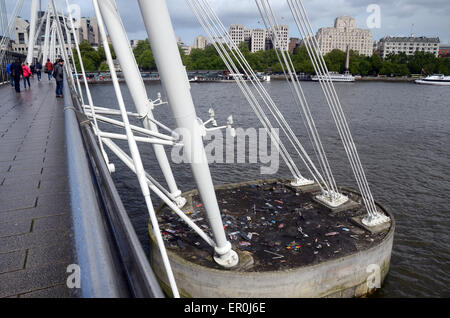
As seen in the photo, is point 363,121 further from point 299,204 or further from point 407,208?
point 299,204

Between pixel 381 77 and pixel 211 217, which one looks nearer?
pixel 211 217

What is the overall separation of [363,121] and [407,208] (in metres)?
23.2

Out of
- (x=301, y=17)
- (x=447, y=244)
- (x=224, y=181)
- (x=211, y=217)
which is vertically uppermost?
(x=301, y=17)

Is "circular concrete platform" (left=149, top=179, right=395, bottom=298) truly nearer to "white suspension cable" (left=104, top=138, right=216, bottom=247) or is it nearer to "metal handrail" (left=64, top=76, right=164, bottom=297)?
"white suspension cable" (left=104, top=138, right=216, bottom=247)

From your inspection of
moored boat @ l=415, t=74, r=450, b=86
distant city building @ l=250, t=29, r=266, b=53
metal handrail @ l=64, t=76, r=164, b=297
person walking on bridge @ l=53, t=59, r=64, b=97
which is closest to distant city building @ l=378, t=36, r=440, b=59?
distant city building @ l=250, t=29, r=266, b=53

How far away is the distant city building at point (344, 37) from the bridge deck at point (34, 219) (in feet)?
530

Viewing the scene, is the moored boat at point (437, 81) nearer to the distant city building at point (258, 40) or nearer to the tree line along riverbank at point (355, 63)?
the tree line along riverbank at point (355, 63)

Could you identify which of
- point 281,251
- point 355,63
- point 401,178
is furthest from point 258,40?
point 281,251

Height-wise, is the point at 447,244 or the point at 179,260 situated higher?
the point at 179,260

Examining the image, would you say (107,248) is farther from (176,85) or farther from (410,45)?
(410,45)

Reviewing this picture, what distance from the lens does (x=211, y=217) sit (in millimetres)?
6645

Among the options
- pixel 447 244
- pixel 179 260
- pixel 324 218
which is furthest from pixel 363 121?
pixel 179 260

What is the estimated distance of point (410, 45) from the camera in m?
164

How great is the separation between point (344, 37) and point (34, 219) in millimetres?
174730
